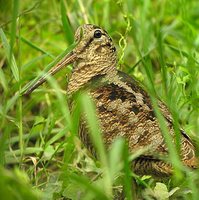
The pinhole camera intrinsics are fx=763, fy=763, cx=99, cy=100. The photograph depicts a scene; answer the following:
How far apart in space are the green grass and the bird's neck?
104 mm

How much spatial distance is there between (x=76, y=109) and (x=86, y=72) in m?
0.94

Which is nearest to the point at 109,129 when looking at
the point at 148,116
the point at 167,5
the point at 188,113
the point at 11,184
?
the point at 148,116

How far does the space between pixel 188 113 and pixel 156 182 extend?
53 cm

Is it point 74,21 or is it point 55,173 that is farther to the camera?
point 74,21

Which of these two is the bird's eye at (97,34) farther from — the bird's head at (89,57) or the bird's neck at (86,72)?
the bird's neck at (86,72)

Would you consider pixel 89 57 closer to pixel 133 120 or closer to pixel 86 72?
pixel 86 72

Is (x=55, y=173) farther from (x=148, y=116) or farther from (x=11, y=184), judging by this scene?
(x=11, y=184)

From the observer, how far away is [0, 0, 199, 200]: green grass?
272cm

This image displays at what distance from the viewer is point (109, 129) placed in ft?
11.5

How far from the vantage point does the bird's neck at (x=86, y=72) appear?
151 inches

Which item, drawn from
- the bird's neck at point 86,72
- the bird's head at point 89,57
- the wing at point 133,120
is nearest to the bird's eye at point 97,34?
the bird's head at point 89,57

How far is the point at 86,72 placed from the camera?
152 inches

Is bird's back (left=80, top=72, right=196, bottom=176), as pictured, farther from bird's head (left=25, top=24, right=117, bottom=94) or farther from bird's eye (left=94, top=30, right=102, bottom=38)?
bird's eye (left=94, top=30, right=102, bottom=38)

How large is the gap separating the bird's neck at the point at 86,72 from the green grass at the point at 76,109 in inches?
4.1
